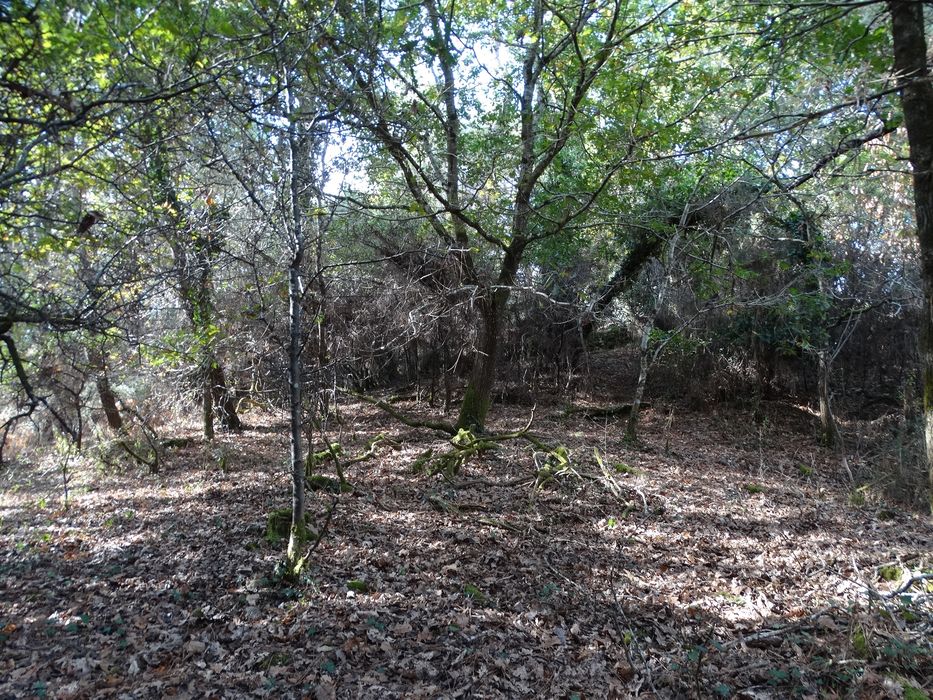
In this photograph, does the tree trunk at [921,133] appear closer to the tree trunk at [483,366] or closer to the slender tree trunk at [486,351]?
the slender tree trunk at [486,351]

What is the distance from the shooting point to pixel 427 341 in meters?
13.6

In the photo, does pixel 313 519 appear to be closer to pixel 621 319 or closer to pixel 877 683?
pixel 877 683

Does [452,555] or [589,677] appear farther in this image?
[452,555]

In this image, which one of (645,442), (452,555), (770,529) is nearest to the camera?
(452,555)

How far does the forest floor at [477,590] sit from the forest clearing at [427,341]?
0.04 m

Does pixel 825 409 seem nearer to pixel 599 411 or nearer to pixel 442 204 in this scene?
pixel 599 411

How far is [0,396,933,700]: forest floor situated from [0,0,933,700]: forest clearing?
4 cm

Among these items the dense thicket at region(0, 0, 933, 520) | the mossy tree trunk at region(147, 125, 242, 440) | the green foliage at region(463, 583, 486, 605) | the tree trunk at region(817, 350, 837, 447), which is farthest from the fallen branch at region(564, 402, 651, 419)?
the green foliage at region(463, 583, 486, 605)

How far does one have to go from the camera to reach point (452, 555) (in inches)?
244

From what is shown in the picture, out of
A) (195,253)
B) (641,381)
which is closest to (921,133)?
(641,381)

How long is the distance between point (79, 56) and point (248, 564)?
14.9ft

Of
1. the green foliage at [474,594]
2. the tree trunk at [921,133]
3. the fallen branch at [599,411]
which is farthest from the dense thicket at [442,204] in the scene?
the green foliage at [474,594]

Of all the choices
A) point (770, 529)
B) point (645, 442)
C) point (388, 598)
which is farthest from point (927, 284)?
point (645, 442)

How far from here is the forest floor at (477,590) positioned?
4.11 metres
